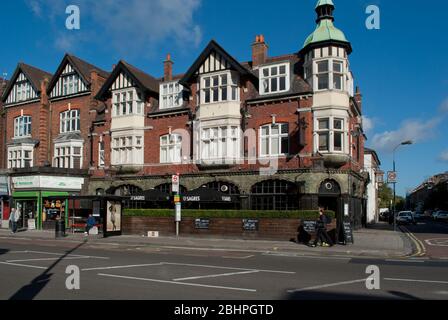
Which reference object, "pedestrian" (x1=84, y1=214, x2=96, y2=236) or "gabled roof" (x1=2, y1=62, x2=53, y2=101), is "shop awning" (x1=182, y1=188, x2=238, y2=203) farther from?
"gabled roof" (x1=2, y1=62, x2=53, y2=101)

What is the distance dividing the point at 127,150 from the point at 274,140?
37.7 ft

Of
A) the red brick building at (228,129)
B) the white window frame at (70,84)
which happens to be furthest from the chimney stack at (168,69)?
the white window frame at (70,84)

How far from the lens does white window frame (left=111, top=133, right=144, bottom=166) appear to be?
106 ft

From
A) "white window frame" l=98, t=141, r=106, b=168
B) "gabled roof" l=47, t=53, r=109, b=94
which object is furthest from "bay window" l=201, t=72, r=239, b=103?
"gabled roof" l=47, t=53, r=109, b=94

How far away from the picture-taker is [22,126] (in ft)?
127

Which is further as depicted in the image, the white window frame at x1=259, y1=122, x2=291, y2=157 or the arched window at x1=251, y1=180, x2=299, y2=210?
the white window frame at x1=259, y1=122, x2=291, y2=157

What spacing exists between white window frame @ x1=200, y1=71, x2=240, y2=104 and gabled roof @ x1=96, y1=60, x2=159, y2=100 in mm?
4896

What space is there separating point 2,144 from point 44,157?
19.4 ft

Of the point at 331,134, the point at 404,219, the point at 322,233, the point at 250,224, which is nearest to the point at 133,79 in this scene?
the point at 250,224

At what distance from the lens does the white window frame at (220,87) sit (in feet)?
93.8

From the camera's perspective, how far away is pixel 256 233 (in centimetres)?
2433

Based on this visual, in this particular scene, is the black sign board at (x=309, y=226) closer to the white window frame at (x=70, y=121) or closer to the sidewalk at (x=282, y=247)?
the sidewalk at (x=282, y=247)

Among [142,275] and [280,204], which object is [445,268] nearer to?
[142,275]

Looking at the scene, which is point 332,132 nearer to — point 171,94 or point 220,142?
point 220,142
